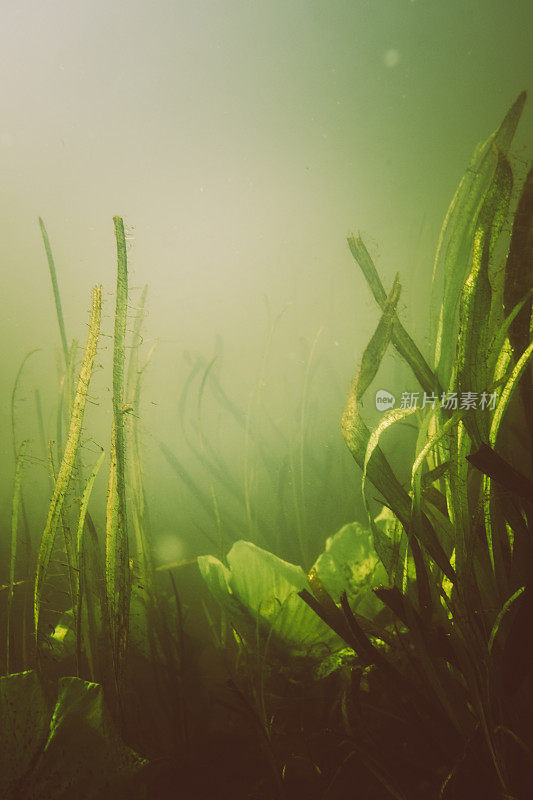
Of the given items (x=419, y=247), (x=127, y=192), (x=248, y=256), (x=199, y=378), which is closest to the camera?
(x=127, y=192)

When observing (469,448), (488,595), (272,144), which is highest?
(272,144)

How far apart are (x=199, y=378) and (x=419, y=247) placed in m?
1.05

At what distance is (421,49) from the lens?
134cm

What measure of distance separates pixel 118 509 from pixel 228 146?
126 centimetres

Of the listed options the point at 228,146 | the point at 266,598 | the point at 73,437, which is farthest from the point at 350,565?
the point at 228,146

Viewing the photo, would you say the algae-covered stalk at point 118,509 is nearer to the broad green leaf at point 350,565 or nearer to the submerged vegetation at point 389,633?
the submerged vegetation at point 389,633

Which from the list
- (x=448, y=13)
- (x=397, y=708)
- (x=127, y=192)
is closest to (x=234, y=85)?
(x=127, y=192)

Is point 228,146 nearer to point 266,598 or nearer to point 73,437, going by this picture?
point 73,437

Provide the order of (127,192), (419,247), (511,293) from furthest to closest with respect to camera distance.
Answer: (419,247), (127,192), (511,293)

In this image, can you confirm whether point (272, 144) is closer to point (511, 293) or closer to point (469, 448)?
point (511, 293)

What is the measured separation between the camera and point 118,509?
62 centimetres

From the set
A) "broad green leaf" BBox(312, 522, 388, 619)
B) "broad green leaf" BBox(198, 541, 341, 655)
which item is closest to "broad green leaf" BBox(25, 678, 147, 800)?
"broad green leaf" BBox(198, 541, 341, 655)

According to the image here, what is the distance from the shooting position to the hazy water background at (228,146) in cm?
123

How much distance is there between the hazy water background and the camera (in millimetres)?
1231
